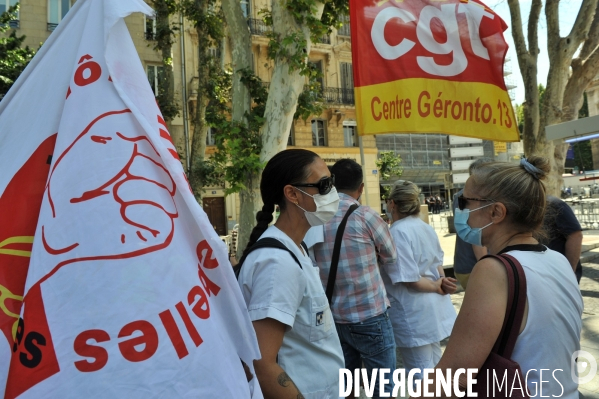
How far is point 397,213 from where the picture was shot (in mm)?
3543

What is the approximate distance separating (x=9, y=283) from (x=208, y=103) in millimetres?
12527

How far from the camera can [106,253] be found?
106 centimetres

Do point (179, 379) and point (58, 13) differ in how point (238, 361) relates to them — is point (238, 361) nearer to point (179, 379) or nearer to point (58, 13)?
point (179, 379)

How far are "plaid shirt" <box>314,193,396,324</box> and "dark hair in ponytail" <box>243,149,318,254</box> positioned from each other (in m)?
1.01

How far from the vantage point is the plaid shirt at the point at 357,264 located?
113 inches

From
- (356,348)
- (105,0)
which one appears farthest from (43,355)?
(356,348)

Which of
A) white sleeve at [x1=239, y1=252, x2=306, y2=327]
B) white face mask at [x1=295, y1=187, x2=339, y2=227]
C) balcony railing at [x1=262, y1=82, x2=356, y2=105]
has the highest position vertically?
balcony railing at [x1=262, y1=82, x2=356, y2=105]

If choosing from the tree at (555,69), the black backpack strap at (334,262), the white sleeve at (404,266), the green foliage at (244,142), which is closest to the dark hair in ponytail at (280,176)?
the black backpack strap at (334,262)

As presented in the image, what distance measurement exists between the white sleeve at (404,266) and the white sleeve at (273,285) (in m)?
1.67

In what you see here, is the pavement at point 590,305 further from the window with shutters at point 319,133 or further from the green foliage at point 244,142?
the window with shutters at point 319,133

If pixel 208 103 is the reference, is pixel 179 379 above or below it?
below

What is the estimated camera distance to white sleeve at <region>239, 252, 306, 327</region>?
5.14 ft

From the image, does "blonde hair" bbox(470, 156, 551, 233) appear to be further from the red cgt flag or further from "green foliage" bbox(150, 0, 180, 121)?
"green foliage" bbox(150, 0, 180, 121)

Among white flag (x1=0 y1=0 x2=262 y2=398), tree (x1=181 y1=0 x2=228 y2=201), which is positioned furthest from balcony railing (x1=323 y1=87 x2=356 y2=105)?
white flag (x1=0 y1=0 x2=262 y2=398)
